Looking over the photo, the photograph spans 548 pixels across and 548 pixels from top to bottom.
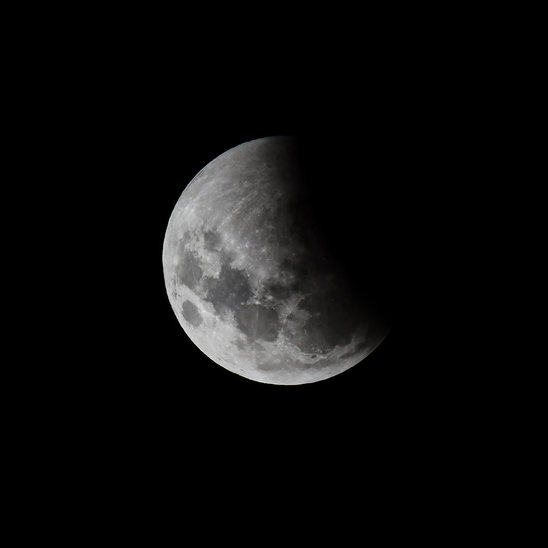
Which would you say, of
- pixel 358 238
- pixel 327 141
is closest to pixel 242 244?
pixel 358 238

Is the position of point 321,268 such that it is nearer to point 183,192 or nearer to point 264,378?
point 264,378

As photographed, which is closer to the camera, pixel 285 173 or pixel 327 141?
pixel 285 173

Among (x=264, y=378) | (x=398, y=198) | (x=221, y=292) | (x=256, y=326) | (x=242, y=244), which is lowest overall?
(x=264, y=378)

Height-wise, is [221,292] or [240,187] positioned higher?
[240,187]

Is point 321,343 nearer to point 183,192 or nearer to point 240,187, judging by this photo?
point 240,187

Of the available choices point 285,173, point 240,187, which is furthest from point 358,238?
point 240,187

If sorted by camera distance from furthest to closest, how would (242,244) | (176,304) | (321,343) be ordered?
1. (176,304)
2. (321,343)
3. (242,244)

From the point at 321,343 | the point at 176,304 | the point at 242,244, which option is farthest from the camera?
the point at 176,304
